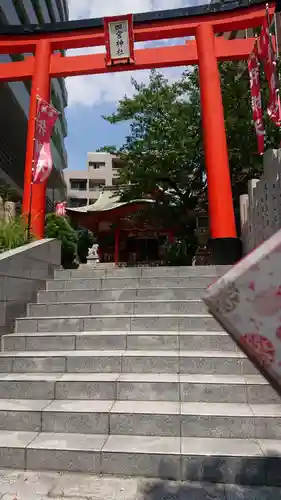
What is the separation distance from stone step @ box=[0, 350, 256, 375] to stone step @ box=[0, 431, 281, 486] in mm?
847

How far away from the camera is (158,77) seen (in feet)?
44.9

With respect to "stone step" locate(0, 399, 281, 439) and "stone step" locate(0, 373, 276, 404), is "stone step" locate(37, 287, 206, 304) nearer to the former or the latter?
"stone step" locate(0, 373, 276, 404)

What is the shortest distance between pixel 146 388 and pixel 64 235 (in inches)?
393

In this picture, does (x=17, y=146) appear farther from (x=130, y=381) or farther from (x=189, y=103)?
(x=130, y=381)

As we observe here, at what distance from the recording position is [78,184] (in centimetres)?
4978

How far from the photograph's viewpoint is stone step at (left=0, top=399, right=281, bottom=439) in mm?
3041

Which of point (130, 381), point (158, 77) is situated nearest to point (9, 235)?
point (130, 381)

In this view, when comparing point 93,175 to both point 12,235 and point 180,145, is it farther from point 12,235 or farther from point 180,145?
point 12,235

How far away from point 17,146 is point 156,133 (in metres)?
12.3

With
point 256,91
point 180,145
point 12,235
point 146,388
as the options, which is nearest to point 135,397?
point 146,388

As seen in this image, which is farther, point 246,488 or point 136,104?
point 136,104

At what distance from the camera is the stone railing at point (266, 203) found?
585 cm

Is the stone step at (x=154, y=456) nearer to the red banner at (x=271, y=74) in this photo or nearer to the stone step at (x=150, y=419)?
the stone step at (x=150, y=419)

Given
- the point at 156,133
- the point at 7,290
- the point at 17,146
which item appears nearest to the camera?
the point at 7,290
